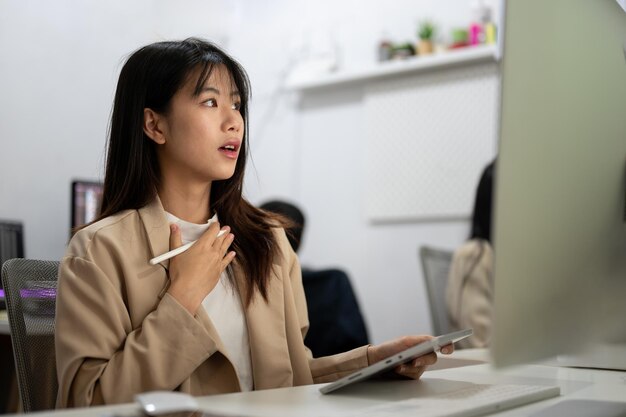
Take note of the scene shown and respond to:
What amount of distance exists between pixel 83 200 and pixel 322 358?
69.0 inches

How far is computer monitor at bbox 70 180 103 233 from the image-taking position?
2.72 metres

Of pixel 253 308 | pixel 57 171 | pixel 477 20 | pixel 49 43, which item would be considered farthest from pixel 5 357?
pixel 477 20

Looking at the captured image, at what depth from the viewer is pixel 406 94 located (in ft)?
12.7

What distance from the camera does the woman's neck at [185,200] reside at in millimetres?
1218

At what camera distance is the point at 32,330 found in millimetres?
1099

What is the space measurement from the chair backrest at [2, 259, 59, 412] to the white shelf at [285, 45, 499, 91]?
2.77 meters

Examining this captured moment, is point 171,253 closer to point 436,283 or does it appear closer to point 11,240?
point 436,283

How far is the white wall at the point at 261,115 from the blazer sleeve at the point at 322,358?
1614mm

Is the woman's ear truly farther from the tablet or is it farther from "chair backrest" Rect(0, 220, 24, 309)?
"chair backrest" Rect(0, 220, 24, 309)

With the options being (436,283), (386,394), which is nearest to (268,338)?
(386,394)

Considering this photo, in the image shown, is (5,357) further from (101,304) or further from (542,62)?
(542,62)

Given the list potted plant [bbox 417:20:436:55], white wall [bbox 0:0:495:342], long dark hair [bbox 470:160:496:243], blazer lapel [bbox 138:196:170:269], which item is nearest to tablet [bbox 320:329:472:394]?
blazer lapel [bbox 138:196:170:269]

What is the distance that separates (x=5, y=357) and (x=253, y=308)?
65.2 inches

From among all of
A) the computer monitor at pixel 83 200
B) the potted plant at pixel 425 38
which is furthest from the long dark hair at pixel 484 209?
the computer monitor at pixel 83 200
